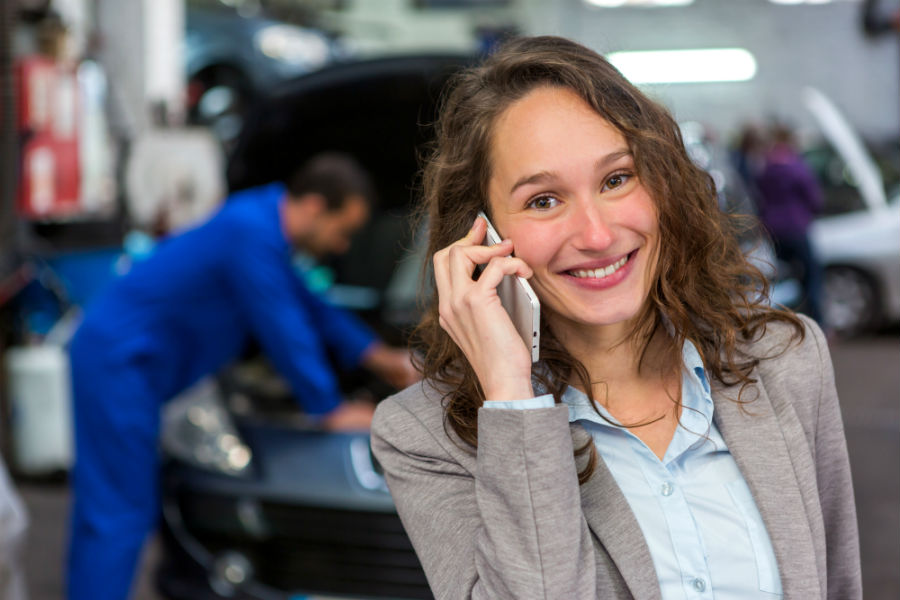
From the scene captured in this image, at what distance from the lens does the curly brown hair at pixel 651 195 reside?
61.1 inches

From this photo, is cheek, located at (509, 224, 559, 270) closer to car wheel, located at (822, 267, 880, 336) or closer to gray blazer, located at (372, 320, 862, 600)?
gray blazer, located at (372, 320, 862, 600)

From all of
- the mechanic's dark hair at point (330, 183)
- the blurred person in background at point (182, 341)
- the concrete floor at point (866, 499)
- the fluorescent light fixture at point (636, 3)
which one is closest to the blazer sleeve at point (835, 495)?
the blurred person in background at point (182, 341)

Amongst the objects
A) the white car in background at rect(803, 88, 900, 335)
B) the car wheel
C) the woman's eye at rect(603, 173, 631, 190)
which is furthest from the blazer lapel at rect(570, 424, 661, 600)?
the car wheel

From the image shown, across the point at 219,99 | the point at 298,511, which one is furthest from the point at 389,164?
the point at 219,99

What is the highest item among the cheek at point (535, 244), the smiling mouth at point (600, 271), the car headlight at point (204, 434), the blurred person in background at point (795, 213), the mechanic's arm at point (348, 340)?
the cheek at point (535, 244)

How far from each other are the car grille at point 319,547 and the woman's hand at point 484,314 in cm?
177

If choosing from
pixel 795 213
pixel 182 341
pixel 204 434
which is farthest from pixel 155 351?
pixel 795 213

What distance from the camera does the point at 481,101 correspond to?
1.63 meters

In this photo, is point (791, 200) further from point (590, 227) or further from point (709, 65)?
point (709, 65)

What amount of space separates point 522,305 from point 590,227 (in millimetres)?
146

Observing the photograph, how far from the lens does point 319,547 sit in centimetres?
328

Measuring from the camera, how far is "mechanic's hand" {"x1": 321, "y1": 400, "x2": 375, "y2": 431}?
356 centimetres

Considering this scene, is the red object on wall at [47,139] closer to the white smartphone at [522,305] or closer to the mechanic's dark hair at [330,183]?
the mechanic's dark hair at [330,183]

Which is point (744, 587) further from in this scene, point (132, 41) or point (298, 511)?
point (132, 41)
